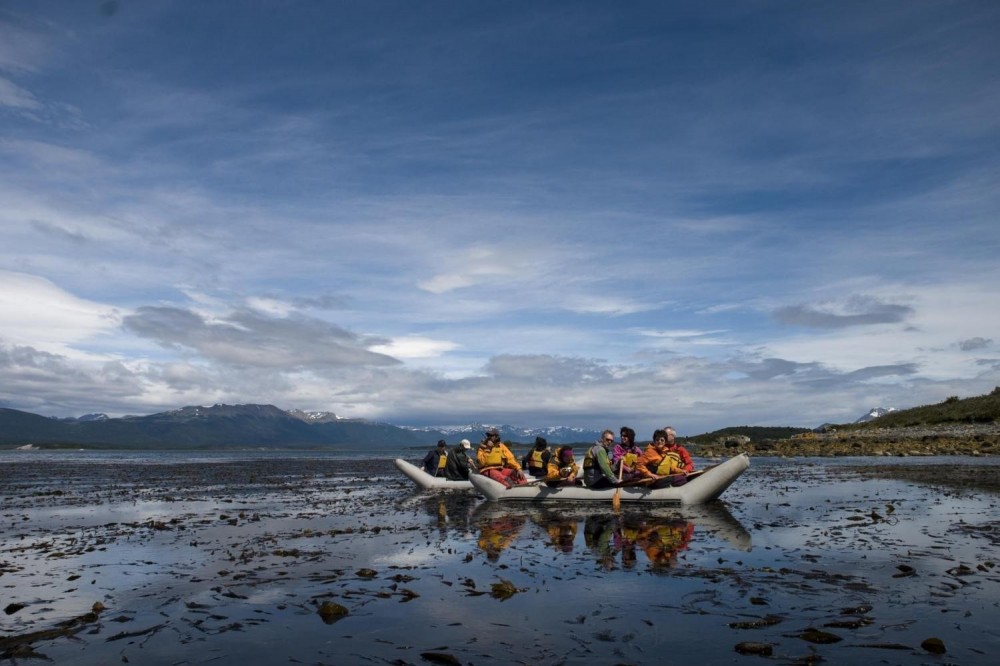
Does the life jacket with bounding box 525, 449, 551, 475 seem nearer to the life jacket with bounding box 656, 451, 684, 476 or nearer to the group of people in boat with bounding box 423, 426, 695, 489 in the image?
the group of people in boat with bounding box 423, 426, 695, 489

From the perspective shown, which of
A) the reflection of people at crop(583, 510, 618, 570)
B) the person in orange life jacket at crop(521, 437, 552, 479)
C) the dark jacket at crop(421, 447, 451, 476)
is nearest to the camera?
the reflection of people at crop(583, 510, 618, 570)

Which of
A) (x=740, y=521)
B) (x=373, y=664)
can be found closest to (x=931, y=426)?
(x=740, y=521)

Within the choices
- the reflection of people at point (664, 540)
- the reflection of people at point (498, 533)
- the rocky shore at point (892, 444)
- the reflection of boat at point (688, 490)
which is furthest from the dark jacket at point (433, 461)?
the rocky shore at point (892, 444)

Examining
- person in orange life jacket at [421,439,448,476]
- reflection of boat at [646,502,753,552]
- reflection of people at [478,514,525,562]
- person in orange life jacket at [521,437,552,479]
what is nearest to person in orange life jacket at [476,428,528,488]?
person in orange life jacket at [521,437,552,479]

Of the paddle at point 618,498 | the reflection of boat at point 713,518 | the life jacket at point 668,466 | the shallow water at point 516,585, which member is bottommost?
Answer: the shallow water at point 516,585

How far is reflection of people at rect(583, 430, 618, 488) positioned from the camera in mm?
22047

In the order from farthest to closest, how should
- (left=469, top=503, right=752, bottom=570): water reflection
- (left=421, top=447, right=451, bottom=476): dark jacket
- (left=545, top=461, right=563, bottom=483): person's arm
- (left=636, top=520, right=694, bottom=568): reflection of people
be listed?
(left=421, top=447, right=451, bottom=476): dark jacket, (left=545, top=461, right=563, bottom=483): person's arm, (left=469, top=503, right=752, bottom=570): water reflection, (left=636, top=520, right=694, bottom=568): reflection of people

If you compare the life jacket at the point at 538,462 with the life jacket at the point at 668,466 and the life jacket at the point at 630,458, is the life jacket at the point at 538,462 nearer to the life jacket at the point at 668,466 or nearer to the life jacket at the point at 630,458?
the life jacket at the point at 630,458

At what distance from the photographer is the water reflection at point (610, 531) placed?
46.3ft

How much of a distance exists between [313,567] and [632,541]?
278 inches

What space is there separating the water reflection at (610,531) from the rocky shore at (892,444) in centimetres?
3670

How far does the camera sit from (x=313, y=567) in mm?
13273

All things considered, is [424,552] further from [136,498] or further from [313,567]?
[136,498]

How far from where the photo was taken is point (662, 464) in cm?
2205
